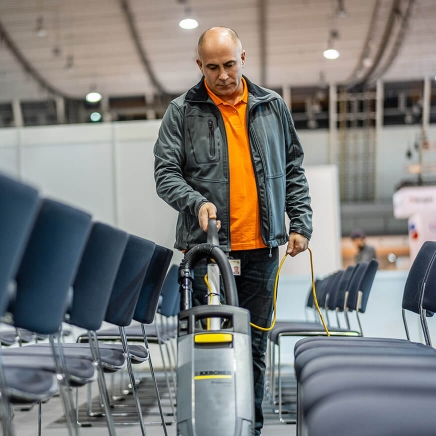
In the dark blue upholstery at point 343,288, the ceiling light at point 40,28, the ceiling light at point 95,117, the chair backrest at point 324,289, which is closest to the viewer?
the dark blue upholstery at point 343,288

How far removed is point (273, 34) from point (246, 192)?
9.10m

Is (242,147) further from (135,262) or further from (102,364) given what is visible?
(102,364)

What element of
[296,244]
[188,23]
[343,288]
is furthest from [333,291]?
[188,23]

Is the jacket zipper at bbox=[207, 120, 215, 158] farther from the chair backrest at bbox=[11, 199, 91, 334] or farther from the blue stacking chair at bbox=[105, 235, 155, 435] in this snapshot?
the chair backrest at bbox=[11, 199, 91, 334]

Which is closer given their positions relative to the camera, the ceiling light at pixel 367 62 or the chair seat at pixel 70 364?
the chair seat at pixel 70 364

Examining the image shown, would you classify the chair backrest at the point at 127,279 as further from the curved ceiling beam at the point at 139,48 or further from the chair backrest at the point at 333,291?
the curved ceiling beam at the point at 139,48

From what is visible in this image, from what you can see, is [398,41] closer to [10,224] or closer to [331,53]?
[331,53]

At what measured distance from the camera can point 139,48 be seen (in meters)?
11.6

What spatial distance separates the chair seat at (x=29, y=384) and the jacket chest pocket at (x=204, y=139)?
1.06 meters

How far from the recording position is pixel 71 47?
11406mm

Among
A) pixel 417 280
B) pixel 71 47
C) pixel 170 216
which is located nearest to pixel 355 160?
pixel 71 47

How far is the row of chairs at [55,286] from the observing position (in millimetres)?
1469

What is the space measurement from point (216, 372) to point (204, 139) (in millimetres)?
1025

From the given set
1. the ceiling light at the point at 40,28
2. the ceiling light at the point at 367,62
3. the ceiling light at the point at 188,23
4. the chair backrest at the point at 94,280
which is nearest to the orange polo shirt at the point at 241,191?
the chair backrest at the point at 94,280
